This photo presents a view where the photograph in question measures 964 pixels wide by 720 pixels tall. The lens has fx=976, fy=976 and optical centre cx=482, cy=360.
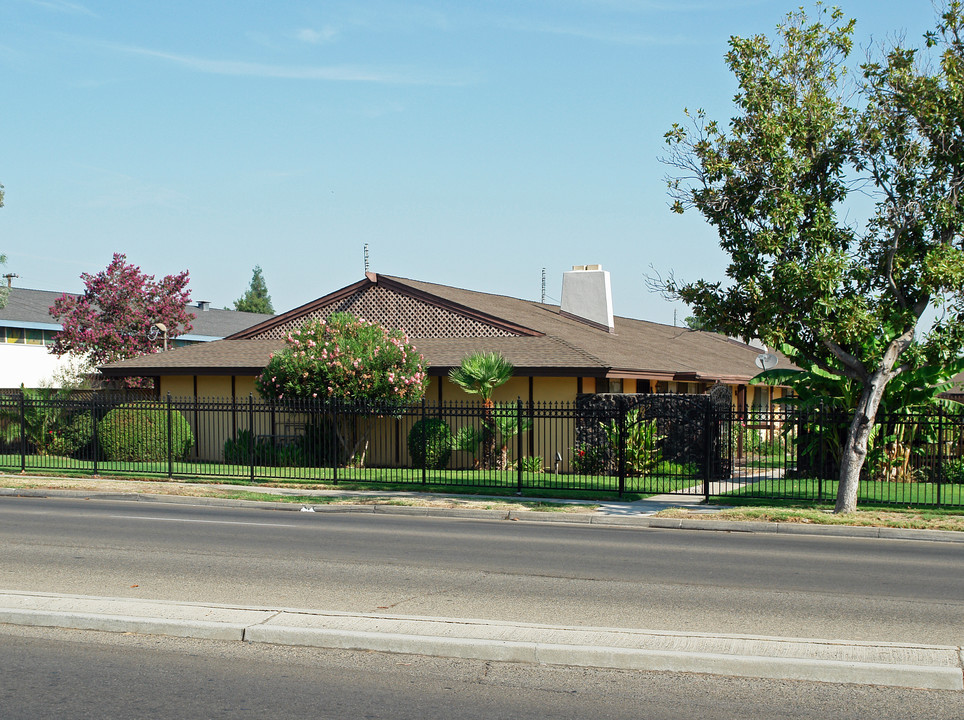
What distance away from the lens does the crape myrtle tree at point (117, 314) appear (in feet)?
126

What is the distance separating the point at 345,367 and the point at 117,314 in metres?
18.2

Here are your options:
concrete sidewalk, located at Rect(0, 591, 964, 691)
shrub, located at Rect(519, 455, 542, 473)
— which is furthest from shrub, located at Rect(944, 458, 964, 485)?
concrete sidewalk, located at Rect(0, 591, 964, 691)

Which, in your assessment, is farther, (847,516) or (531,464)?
(531,464)

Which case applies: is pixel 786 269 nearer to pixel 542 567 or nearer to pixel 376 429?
pixel 542 567

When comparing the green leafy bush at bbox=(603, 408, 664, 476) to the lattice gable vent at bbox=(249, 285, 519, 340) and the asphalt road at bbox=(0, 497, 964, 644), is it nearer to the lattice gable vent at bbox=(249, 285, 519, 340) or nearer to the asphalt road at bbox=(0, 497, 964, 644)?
the lattice gable vent at bbox=(249, 285, 519, 340)

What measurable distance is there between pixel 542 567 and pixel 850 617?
12.0 ft

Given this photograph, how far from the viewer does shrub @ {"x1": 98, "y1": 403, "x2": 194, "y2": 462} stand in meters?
26.8

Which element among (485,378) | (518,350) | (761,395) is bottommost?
(761,395)

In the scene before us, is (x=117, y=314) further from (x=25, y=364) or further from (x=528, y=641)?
(x=528, y=641)

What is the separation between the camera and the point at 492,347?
2780 centimetres

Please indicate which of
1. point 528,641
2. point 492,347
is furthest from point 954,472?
point 528,641

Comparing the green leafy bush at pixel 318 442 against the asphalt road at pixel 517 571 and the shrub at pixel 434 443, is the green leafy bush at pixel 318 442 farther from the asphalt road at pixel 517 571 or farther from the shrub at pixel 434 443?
the asphalt road at pixel 517 571

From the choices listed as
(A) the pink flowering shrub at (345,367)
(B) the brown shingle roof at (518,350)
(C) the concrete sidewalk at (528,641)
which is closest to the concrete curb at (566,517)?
(A) the pink flowering shrub at (345,367)

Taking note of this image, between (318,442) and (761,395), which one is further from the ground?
(761,395)
